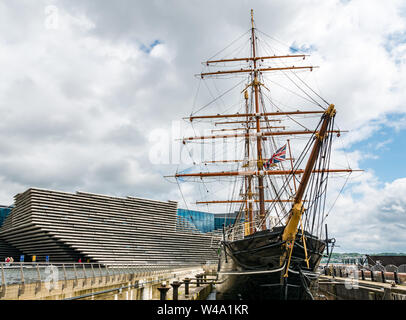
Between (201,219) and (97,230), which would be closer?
(97,230)

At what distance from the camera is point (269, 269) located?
11164 mm

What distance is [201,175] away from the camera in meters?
23.7

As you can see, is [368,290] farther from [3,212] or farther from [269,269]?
[3,212]

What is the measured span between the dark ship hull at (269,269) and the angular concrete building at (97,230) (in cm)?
2735

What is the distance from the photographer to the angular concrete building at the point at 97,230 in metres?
43.2

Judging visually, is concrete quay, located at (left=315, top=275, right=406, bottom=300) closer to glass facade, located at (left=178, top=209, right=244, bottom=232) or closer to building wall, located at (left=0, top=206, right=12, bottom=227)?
glass facade, located at (left=178, top=209, right=244, bottom=232)

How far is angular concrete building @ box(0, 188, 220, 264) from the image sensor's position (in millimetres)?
43156

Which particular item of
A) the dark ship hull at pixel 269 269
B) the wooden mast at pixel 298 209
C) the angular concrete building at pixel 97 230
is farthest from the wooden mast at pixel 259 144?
the angular concrete building at pixel 97 230

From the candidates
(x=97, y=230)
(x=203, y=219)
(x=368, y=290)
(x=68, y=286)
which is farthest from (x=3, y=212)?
(x=368, y=290)

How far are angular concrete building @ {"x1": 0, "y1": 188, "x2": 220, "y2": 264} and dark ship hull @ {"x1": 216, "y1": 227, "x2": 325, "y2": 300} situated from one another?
89.7 ft

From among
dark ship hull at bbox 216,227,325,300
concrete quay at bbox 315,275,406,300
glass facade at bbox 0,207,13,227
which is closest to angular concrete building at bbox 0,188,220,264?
glass facade at bbox 0,207,13,227

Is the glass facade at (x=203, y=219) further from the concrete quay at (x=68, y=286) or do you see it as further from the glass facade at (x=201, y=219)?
the concrete quay at (x=68, y=286)

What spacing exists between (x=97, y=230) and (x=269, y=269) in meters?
41.5
